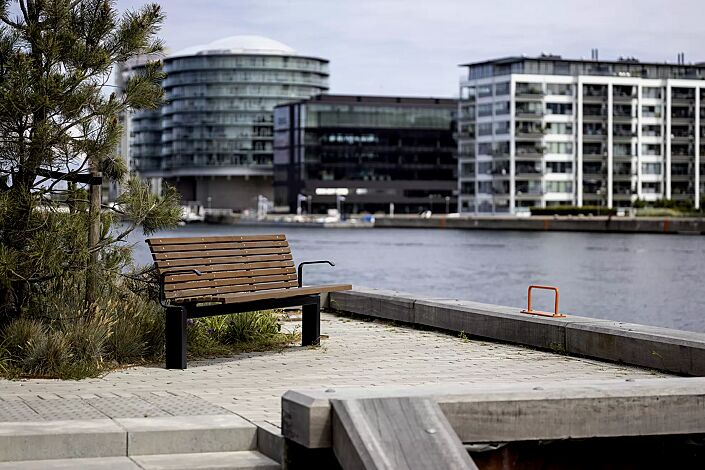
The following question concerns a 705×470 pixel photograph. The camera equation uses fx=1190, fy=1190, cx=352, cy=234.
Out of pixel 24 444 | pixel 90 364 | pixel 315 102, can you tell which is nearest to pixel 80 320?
pixel 90 364

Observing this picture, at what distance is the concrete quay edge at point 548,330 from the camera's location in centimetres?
1072

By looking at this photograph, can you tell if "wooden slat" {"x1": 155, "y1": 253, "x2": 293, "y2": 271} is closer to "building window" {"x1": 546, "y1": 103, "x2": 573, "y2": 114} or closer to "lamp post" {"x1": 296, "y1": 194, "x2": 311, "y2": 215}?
"building window" {"x1": 546, "y1": 103, "x2": 573, "y2": 114}

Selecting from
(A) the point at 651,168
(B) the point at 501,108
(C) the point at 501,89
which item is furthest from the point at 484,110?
(A) the point at 651,168

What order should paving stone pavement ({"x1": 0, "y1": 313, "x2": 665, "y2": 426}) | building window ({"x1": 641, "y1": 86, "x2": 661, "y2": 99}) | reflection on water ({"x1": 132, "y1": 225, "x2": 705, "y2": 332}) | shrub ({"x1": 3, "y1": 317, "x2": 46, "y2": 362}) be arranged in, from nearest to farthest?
paving stone pavement ({"x1": 0, "y1": 313, "x2": 665, "y2": 426})
shrub ({"x1": 3, "y1": 317, "x2": 46, "y2": 362})
reflection on water ({"x1": 132, "y1": 225, "x2": 705, "y2": 332})
building window ({"x1": 641, "y1": 86, "x2": 661, "y2": 99})

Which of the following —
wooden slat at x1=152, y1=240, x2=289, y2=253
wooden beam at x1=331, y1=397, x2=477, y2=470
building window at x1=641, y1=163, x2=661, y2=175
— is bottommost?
wooden beam at x1=331, y1=397, x2=477, y2=470

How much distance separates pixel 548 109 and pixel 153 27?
142 metres

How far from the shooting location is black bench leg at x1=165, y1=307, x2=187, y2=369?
1066cm

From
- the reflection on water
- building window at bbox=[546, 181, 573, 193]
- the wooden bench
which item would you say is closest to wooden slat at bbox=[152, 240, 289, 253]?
the wooden bench

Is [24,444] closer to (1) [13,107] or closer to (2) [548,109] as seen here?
(1) [13,107]

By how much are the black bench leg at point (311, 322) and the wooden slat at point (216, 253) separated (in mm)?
631

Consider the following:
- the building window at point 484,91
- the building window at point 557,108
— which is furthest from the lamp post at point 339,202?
the building window at point 557,108

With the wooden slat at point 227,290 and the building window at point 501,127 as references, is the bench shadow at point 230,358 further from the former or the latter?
the building window at point 501,127

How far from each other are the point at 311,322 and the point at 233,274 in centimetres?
121

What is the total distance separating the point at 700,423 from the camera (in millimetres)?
7758
